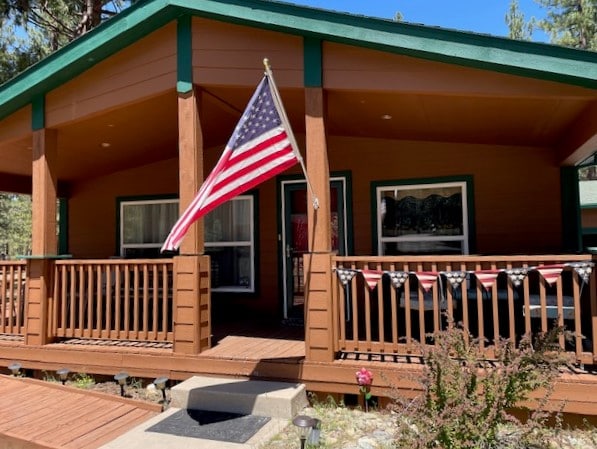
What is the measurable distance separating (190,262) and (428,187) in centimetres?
329

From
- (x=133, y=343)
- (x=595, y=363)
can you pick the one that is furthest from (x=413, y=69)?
(x=133, y=343)

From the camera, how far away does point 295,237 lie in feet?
21.9

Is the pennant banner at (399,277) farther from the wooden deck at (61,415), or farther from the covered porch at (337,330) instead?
the wooden deck at (61,415)

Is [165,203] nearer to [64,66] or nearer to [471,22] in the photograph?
[64,66]

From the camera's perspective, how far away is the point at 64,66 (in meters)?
4.92

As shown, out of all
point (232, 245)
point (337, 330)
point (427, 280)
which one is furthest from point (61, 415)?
point (232, 245)

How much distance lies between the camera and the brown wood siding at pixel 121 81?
4.73m

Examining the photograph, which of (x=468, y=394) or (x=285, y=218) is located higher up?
(x=285, y=218)

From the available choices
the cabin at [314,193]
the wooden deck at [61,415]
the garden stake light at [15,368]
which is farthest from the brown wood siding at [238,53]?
the garden stake light at [15,368]

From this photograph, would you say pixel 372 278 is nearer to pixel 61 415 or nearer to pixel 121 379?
pixel 121 379

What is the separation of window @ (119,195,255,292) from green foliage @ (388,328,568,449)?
425 centimetres

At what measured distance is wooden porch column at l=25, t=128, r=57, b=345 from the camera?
511 centimetres

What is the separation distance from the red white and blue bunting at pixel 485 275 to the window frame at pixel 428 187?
7.08 ft

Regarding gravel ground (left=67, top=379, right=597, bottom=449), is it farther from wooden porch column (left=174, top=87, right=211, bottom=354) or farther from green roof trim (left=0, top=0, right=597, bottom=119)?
green roof trim (left=0, top=0, right=597, bottom=119)
